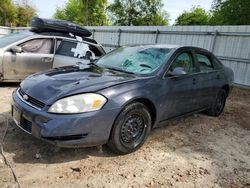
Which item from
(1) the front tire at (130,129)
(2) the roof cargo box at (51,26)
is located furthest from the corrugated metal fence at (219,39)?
(1) the front tire at (130,129)

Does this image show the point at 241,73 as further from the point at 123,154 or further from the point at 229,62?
the point at 123,154

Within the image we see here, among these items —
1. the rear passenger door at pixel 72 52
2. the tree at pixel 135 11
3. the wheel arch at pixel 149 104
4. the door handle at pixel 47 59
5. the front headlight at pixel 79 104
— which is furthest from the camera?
the tree at pixel 135 11

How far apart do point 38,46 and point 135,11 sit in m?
25.8

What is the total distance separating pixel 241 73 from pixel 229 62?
24.6 inches

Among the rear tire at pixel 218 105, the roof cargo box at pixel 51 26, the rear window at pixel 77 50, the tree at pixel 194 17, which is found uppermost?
the tree at pixel 194 17

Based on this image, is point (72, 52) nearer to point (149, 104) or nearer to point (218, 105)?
point (218, 105)

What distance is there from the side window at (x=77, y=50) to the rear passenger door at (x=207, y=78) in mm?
3102

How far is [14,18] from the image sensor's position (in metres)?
40.3

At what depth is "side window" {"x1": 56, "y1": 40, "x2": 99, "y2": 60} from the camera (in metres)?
7.42

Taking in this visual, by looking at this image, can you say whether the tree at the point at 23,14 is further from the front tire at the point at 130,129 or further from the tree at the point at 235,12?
the front tire at the point at 130,129

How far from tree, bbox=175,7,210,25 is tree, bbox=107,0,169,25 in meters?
8.50

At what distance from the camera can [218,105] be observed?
5957 millimetres

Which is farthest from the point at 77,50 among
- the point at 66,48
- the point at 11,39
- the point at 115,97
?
the point at 115,97

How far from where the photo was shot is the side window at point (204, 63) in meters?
5.14
